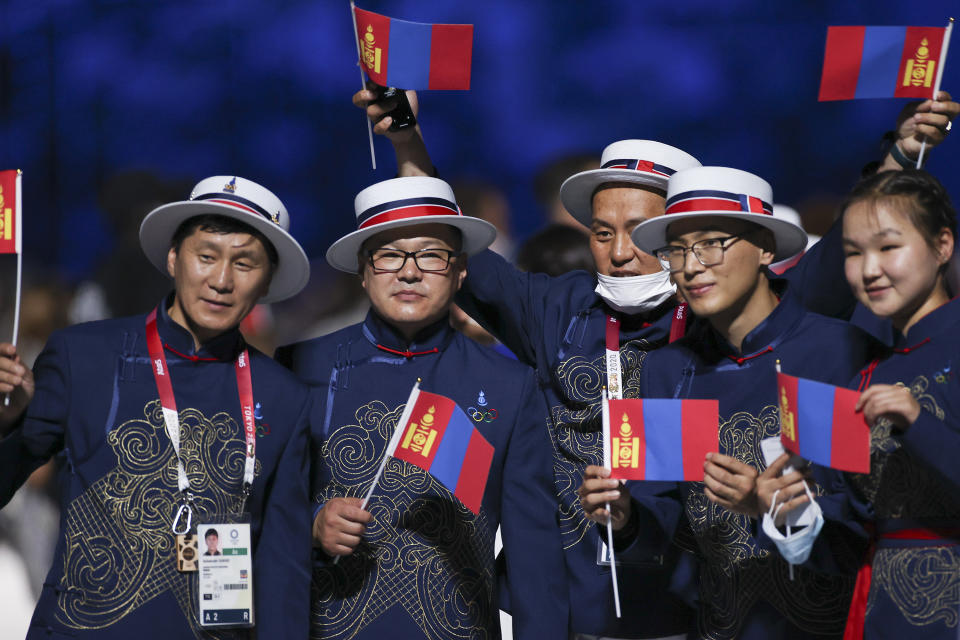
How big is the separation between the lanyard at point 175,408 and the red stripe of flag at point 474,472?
0.62 metres

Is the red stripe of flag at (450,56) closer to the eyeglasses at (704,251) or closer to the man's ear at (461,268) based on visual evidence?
the man's ear at (461,268)

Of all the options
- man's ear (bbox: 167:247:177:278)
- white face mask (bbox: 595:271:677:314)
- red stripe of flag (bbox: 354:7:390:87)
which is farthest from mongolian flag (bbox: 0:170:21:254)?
white face mask (bbox: 595:271:677:314)

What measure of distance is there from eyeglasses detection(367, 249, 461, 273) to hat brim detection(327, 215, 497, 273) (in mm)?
80

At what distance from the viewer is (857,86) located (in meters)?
3.92

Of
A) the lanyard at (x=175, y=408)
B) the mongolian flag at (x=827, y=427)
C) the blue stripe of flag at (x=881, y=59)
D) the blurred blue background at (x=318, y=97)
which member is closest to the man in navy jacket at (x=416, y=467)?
the lanyard at (x=175, y=408)

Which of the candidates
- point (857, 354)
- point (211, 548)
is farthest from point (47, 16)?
point (857, 354)

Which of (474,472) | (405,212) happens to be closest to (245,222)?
(405,212)

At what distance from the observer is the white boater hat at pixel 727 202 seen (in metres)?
3.59

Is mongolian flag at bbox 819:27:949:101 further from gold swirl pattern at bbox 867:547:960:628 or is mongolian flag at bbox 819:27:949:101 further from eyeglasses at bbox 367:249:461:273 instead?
gold swirl pattern at bbox 867:547:960:628

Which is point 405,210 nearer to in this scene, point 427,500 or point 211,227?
point 211,227

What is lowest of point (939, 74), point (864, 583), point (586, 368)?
point (864, 583)

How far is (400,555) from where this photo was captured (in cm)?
350

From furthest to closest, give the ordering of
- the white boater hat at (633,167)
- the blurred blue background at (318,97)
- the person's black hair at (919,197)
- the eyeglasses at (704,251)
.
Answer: the blurred blue background at (318,97)
the white boater hat at (633,167)
the eyeglasses at (704,251)
the person's black hair at (919,197)

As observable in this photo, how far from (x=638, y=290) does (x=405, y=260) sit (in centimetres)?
85
